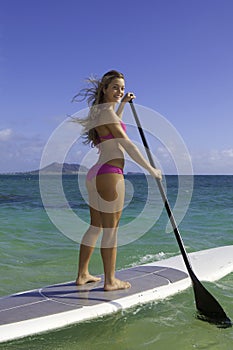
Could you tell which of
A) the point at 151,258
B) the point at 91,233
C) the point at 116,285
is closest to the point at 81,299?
the point at 116,285

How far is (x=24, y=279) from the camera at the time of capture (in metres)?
5.55

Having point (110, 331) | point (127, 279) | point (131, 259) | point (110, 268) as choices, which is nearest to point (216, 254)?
point (131, 259)

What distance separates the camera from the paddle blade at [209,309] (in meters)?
3.79

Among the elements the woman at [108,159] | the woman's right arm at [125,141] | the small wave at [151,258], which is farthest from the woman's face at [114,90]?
the small wave at [151,258]

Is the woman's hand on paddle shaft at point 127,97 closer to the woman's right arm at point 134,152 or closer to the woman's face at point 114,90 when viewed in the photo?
the woman's face at point 114,90

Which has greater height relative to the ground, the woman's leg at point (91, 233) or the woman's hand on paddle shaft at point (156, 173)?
the woman's hand on paddle shaft at point (156, 173)

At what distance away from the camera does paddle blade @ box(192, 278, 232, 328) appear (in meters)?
3.79

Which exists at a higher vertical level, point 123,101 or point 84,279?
point 123,101

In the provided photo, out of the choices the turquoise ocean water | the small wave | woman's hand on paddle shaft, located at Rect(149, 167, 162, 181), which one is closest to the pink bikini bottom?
woman's hand on paddle shaft, located at Rect(149, 167, 162, 181)

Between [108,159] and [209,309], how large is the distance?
162 centimetres

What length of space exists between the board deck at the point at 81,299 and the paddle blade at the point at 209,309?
42 centimetres

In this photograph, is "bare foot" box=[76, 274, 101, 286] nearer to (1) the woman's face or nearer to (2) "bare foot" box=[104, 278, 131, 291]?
(2) "bare foot" box=[104, 278, 131, 291]

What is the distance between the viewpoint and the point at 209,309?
3.90m

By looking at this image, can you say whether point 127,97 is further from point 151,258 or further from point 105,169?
point 151,258
